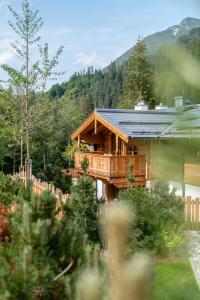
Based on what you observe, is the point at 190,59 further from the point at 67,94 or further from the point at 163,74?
the point at 67,94

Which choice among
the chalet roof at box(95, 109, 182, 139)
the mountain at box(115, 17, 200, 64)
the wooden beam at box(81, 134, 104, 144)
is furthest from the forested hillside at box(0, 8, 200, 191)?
the wooden beam at box(81, 134, 104, 144)

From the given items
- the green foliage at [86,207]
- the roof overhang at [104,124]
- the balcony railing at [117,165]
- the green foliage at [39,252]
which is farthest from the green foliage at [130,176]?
the green foliage at [39,252]

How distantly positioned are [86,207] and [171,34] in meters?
10.5

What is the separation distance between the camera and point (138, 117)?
1944cm

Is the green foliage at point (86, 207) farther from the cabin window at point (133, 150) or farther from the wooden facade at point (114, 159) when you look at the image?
the cabin window at point (133, 150)

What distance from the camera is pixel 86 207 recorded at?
11289mm

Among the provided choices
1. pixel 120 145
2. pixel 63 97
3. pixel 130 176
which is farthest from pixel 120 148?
pixel 130 176

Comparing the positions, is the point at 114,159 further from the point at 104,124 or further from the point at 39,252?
the point at 39,252

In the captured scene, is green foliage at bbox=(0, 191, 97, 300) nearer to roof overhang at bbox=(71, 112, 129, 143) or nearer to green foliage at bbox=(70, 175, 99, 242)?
green foliage at bbox=(70, 175, 99, 242)

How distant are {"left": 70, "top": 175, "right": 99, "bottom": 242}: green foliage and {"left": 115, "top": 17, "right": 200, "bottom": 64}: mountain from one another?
392 inches

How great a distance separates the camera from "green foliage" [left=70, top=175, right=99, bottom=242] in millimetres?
10875

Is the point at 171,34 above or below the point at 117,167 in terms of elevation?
above

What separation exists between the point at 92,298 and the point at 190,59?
57 centimetres

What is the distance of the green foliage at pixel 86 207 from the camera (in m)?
10.9
